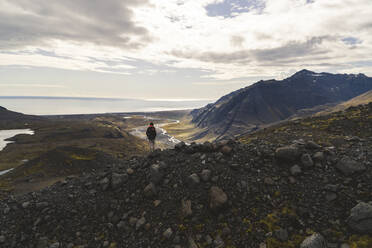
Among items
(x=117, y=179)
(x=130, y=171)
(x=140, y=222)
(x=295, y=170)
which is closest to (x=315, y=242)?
(x=295, y=170)

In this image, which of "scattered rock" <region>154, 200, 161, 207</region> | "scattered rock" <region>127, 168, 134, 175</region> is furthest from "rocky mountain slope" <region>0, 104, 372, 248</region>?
"scattered rock" <region>154, 200, 161, 207</region>

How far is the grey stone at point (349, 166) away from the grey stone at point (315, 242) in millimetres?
5333

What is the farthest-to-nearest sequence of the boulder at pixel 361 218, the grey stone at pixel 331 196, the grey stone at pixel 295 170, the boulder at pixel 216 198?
the grey stone at pixel 295 170 < the boulder at pixel 216 198 < the grey stone at pixel 331 196 < the boulder at pixel 361 218

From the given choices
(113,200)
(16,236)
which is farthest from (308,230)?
(16,236)

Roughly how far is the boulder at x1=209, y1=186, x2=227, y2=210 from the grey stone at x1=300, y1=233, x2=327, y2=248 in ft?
15.0

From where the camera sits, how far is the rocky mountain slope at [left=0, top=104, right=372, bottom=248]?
1103 centimetres

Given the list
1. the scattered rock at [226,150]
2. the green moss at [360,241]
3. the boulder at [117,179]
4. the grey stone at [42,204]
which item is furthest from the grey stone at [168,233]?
the grey stone at [42,204]

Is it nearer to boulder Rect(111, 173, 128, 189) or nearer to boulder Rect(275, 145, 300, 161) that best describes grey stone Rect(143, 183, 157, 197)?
boulder Rect(111, 173, 128, 189)

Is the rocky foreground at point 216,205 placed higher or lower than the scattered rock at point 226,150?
lower

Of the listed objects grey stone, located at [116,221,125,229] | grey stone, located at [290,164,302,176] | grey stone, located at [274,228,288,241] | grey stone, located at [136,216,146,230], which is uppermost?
grey stone, located at [290,164,302,176]

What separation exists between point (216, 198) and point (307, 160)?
7205 millimetres

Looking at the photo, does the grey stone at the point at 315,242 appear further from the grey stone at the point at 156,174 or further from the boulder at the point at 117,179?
the boulder at the point at 117,179

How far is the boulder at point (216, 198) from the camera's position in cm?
1281

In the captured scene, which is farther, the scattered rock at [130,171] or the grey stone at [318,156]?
the scattered rock at [130,171]
